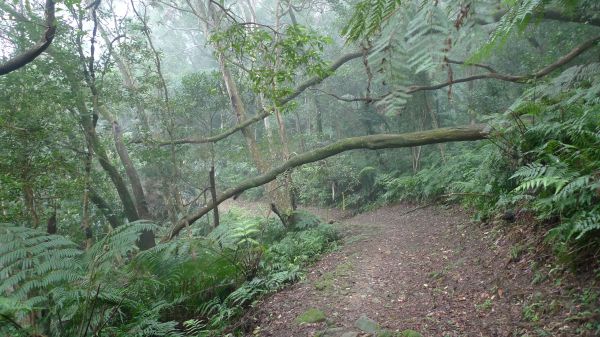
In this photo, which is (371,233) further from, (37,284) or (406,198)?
(37,284)

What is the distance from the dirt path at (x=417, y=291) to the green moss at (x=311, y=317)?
55mm

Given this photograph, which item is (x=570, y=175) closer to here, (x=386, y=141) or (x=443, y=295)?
(x=443, y=295)

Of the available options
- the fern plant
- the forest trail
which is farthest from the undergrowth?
the fern plant

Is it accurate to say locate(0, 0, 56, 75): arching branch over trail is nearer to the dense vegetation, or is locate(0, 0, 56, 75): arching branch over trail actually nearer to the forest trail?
the dense vegetation

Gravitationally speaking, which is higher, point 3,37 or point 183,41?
point 183,41

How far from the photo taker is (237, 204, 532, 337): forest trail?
11.4ft

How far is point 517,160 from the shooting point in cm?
482

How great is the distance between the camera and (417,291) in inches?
175

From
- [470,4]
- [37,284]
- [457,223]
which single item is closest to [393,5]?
[470,4]

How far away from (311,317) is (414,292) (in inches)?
51.7

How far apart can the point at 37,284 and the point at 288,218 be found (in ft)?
22.0

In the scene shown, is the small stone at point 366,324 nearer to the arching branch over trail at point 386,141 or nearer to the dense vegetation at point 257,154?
the dense vegetation at point 257,154

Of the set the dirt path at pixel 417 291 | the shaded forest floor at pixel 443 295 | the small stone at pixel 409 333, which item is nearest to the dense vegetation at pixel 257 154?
the shaded forest floor at pixel 443 295

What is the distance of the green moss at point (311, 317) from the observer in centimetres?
396
